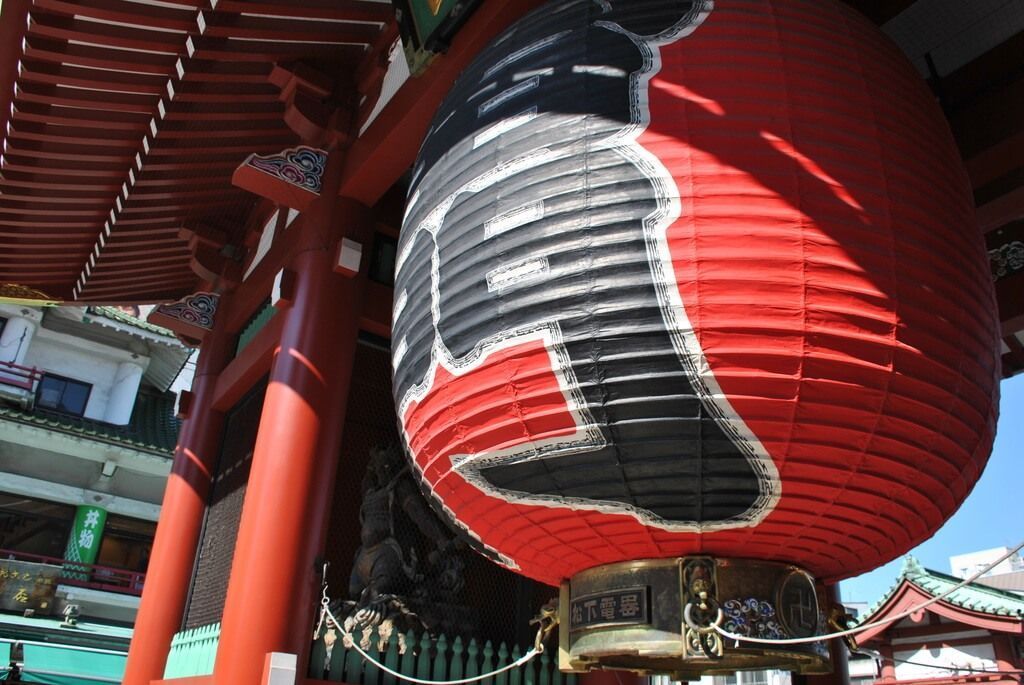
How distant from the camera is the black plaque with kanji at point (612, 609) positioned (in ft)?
7.20

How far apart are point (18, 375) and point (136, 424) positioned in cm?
311

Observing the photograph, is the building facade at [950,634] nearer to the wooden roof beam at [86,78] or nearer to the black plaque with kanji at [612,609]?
the black plaque with kanji at [612,609]

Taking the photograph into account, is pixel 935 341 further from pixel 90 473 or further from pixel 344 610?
pixel 90 473

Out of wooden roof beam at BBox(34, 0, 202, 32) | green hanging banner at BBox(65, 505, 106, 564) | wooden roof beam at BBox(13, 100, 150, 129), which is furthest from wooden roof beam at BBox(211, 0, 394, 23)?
green hanging banner at BBox(65, 505, 106, 564)

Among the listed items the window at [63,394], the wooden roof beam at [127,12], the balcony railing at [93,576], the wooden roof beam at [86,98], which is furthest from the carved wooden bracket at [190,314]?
the window at [63,394]

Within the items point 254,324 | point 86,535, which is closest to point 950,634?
point 254,324

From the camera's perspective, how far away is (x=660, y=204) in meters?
2.06

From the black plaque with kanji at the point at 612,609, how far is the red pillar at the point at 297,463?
7.06ft

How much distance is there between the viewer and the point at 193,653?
16.6 feet

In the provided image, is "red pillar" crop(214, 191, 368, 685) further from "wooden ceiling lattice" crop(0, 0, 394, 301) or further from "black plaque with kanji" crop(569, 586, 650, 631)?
"black plaque with kanji" crop(569, 586, 650, 631)

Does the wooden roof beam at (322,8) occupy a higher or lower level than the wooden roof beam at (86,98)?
higher

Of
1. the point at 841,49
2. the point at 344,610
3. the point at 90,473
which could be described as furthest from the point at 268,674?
the point at 90,473

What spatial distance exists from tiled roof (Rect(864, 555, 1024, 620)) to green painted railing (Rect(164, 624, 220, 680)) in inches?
352

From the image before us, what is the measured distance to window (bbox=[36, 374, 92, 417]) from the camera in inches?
735
